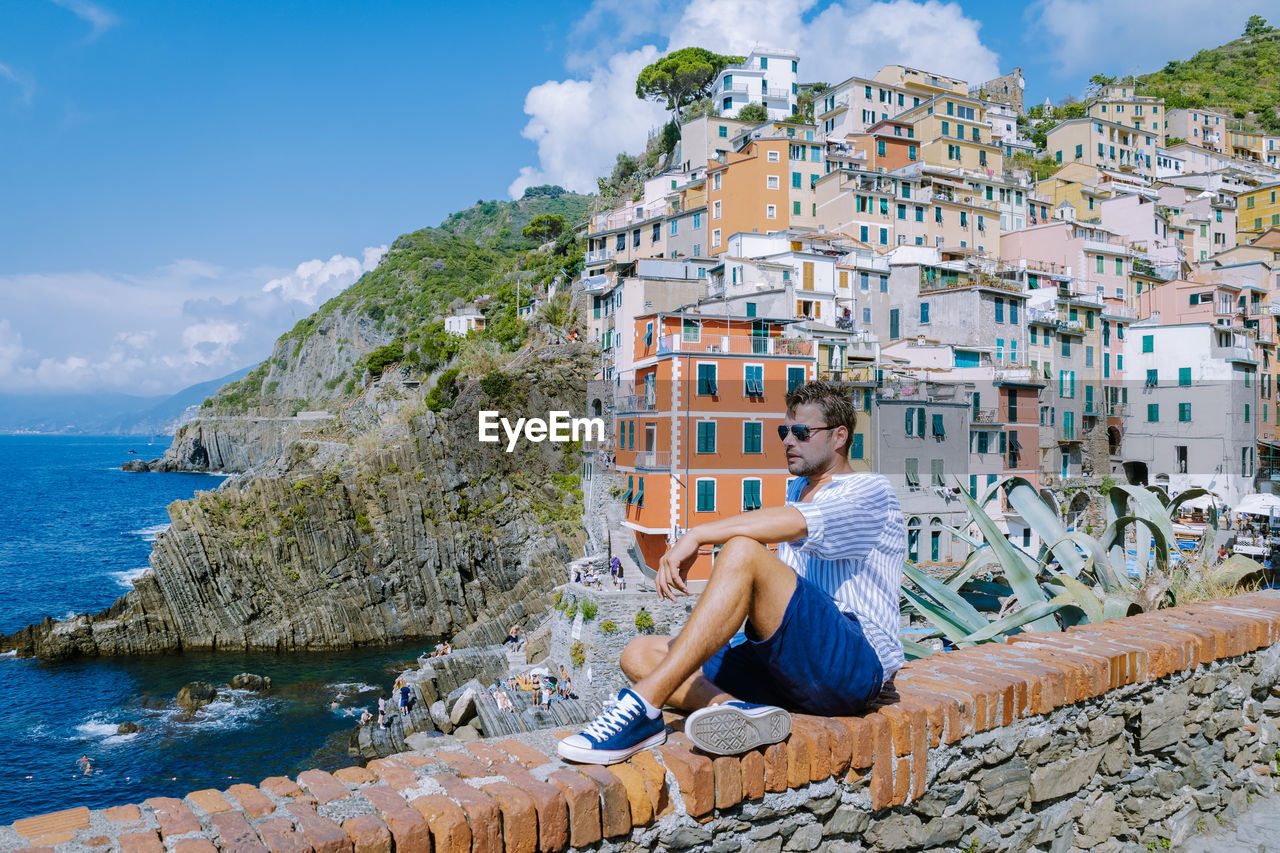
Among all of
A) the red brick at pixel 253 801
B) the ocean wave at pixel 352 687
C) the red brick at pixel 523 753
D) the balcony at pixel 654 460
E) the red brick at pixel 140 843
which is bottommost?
the ocean wave at pixel 352 687

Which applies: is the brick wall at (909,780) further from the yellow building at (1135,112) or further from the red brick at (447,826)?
the yellow building at (1135,112)

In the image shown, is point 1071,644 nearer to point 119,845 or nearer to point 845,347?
point 119,845

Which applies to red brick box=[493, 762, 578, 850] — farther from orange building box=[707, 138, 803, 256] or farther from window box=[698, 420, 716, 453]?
orange building box=[707, 138, 803, 256]

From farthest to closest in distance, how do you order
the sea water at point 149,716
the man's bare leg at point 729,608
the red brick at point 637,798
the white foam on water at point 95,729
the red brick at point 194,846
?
the white foam on water at point 95,729
the sea water at point 149,716
the man's bare leg at point 729,608
the red brick at point 637,798
the red brick at point 194,846

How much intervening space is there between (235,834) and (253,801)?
0.84 feet

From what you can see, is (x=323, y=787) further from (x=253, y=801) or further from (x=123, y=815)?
(x=123, y=815)

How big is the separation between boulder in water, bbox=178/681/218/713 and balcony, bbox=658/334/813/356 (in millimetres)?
19128

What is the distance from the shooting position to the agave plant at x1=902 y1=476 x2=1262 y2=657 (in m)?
5.53

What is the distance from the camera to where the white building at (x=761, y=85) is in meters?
69.6

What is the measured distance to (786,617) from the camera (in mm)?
3072

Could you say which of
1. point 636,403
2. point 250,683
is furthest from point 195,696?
point 636,403

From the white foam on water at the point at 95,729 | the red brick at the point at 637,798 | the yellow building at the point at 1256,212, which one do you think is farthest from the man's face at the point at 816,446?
the yellow building at the point at 1256,212

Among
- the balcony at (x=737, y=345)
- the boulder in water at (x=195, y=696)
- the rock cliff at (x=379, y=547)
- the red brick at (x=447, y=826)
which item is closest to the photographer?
the red brick at (x=447, y=826)

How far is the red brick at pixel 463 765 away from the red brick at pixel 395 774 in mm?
146
